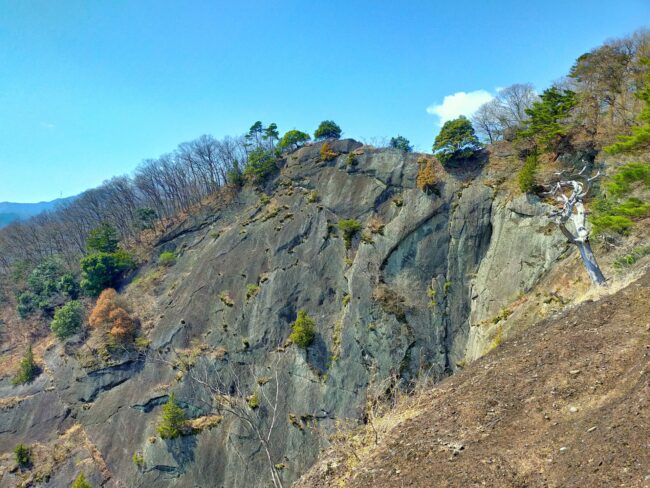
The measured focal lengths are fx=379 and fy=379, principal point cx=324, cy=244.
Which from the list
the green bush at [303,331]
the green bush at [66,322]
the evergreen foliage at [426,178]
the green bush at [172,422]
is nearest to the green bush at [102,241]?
the green bush at [66,322]

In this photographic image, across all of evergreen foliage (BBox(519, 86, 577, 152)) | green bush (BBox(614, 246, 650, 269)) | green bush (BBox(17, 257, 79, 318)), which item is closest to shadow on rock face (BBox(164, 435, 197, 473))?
green bush (BBox(614, 246, 650, 269))

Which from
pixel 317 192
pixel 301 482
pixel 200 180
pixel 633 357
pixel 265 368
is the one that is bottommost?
pixel 265 368

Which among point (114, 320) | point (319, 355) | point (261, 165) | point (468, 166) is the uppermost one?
point (261, 165)

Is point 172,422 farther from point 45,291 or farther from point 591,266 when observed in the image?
point 45,291

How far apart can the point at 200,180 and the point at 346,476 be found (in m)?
49.3

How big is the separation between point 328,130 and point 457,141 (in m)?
14.2

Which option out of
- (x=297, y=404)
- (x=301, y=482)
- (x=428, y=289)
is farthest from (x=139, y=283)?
(x=301, y=482)

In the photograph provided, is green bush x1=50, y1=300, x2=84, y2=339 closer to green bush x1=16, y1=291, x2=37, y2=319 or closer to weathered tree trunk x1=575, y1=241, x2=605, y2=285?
green bush x1=16, y1=291, x2=37, y2=319

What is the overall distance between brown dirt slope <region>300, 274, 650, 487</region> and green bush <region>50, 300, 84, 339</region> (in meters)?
32.7

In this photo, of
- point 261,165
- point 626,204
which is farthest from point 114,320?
point 626,204

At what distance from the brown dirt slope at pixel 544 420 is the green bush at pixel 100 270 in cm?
3587

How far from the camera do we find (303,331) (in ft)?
80.6

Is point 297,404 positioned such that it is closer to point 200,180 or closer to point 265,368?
point 265,368

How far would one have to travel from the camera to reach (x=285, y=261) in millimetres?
29703
